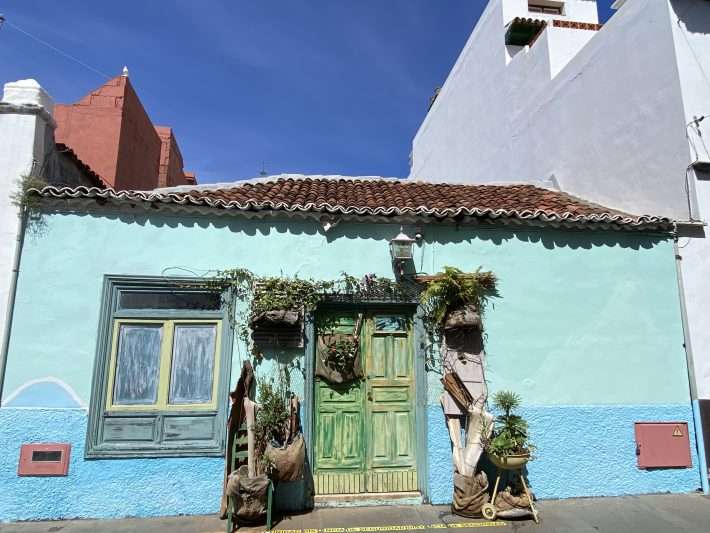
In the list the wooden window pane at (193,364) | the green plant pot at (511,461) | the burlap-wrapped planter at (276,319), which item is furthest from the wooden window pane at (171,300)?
the green plant pot at (511,461)

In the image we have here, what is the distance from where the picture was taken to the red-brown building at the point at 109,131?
410 inches

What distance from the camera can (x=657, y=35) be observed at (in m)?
7.60

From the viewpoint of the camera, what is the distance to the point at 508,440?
5.66 metres

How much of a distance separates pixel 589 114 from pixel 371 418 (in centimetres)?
704

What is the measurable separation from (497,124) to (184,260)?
31.1 ft

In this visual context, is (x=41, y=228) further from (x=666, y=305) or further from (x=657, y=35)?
(x=657, y=35)

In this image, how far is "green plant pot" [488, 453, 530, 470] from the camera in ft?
18.2

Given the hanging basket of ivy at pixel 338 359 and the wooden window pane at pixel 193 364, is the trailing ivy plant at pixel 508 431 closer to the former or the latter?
the hanging basket of ivy at pixel 338 359

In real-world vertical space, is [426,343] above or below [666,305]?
below

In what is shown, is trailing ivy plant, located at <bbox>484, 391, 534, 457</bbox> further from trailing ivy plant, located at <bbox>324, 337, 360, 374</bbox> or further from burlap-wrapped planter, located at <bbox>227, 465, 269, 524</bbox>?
burlap-wrapped planter, located at <bbox>227, 465, 269, 524</bbox>

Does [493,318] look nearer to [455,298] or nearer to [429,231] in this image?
[455,298]

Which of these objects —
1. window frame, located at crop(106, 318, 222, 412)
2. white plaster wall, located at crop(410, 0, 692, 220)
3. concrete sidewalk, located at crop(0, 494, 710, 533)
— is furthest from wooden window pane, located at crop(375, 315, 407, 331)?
white plaster wall, located at crop(410, 0, 692, 220)

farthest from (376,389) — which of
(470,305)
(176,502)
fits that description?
(176,502)

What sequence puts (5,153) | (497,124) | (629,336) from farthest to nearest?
(497,124), (629,336), (5,153)
